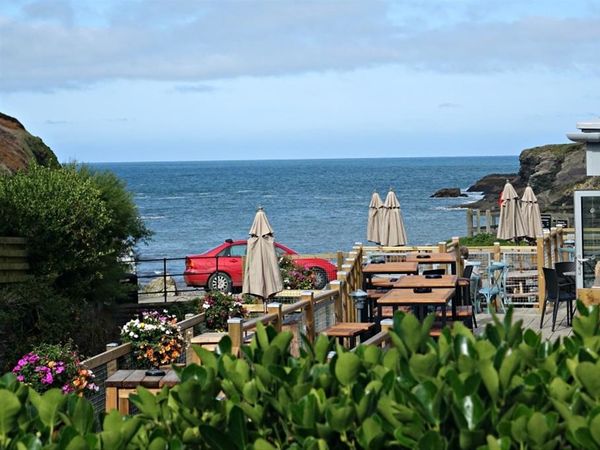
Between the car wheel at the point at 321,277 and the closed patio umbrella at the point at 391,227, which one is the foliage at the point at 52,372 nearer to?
the closed patio umbrella at the point at 391,227

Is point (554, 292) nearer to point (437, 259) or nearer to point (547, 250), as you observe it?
point (437, 259)

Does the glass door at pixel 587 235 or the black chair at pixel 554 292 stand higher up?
the glass door at pixel 587 235

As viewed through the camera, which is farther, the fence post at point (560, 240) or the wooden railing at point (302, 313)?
the fence post at point (560, 240)

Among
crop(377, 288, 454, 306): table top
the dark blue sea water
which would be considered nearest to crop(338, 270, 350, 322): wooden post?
crop(377, 288, 454, 306): table top

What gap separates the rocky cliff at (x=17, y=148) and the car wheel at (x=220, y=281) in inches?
176

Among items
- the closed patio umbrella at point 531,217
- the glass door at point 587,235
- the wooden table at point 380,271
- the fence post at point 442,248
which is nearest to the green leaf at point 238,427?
the wooden table at point 380,271

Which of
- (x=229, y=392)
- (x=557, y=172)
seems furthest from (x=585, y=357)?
(x=557, y=172)

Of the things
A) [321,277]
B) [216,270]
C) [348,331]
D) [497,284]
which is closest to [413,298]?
[348,331]

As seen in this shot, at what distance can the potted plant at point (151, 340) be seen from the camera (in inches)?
414

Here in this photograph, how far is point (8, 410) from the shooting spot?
3188 millimetres

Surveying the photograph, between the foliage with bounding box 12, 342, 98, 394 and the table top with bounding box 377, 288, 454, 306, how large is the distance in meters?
4.17

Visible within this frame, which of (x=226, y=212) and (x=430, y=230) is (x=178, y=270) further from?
(x=226, y=212)

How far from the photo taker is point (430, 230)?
66812 mm

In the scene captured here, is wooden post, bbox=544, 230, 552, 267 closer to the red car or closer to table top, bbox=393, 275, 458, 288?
table top, bbox=393, 275, 458, 288
